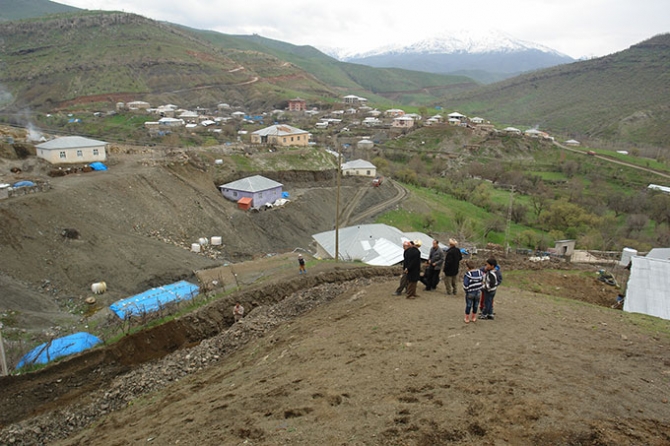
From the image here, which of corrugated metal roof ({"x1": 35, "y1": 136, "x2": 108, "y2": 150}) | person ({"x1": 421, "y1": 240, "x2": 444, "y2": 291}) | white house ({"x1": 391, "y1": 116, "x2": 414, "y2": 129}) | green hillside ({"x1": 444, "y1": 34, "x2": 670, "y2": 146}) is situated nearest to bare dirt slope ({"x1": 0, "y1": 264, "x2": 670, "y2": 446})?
person ({"x1": 421, "y1": 240, "x2": 444, "y2": 291})

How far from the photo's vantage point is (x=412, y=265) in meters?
11.4

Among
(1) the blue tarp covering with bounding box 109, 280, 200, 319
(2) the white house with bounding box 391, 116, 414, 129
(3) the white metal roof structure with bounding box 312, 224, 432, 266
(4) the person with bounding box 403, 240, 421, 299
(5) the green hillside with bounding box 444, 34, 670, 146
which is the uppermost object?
(5) the green hillside with bounding box 444, 34, 670, 146

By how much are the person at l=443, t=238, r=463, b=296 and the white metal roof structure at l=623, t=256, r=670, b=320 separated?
862 centimetres

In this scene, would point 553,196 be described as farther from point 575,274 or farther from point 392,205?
point 575,274

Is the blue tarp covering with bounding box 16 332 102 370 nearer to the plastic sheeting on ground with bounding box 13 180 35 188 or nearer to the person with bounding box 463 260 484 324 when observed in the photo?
the person with bounding box 463 260 484 324

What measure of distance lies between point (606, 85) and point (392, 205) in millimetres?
94920

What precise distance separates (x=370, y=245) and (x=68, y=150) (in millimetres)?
26486

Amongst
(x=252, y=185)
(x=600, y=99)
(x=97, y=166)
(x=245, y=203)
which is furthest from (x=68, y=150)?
(x=600, y=99)

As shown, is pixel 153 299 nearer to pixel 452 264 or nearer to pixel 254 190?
pixel 452 264

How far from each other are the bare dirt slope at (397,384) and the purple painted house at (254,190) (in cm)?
2681

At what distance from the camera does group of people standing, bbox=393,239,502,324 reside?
9.23 meters

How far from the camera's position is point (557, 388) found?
6.15 m

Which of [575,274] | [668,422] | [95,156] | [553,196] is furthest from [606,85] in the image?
[668,422]

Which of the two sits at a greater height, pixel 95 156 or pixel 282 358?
pixel 95 156
